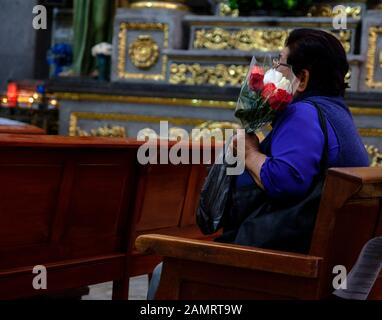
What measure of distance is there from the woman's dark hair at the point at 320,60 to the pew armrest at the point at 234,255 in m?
0.56

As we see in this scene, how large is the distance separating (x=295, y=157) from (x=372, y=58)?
4236mm

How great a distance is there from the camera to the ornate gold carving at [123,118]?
6434mm

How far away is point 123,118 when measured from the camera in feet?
22.0

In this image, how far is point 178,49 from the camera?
22.0ft

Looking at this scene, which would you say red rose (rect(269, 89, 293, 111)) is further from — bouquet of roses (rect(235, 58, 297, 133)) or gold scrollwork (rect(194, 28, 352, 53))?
gold scrollwork (rect(194, 28, 352, 53))

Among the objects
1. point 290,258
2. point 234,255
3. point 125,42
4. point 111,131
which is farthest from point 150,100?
point 290,258

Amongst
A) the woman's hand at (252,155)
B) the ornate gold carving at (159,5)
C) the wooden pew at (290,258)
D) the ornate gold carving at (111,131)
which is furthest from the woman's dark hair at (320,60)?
the ornate gold carving at (159,5)

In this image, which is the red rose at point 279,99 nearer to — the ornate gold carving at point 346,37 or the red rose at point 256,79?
the red rose at point 256,79

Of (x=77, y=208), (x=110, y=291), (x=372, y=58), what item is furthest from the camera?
(x=372, y=58)

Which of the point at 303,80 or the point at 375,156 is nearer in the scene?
the point at 303,80

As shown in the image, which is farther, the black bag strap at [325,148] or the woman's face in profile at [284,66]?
the woman's face in profile at [284,66]

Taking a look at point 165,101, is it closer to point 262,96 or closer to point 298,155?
point 262,96

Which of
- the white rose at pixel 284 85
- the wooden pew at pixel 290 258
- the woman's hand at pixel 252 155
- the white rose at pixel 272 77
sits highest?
the white rose at pixel 272 77

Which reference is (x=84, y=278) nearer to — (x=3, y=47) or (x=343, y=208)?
(x=343, y=208)
